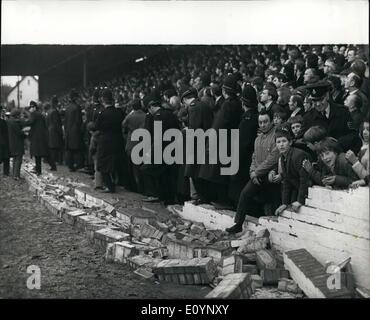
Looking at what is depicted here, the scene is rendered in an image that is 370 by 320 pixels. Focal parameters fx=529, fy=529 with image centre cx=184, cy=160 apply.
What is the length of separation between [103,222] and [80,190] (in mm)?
1374

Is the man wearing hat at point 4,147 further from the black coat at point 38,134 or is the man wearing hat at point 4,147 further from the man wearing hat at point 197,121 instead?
the man wearing hat at point 197,121

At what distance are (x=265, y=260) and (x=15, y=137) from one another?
13.9ft

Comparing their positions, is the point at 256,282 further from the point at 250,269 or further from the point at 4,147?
the point at 4,147

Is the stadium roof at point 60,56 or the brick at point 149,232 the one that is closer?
the brick at point 149,232

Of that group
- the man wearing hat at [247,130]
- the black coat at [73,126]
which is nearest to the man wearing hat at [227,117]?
the man wearing hat at [247,130]

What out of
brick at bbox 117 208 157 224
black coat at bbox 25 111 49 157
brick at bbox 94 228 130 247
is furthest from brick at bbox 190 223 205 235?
black coat at bbox 25 111 49 157

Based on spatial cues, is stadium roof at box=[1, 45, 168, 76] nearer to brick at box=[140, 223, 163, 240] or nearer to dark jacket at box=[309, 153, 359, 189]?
brick at box=[140, 223, 163, 240]

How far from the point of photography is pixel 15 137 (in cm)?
760

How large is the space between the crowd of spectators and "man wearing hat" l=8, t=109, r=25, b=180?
0.02 m

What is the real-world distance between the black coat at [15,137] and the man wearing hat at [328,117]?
4.06m

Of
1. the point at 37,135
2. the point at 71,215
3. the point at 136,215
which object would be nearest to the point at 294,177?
the point at 136,215

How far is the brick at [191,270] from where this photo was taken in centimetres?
512

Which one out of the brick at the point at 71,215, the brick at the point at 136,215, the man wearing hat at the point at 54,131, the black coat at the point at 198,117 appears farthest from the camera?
the man wearing hat at the point at 54,131

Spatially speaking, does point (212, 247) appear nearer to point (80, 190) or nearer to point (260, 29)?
point (260, 29)
